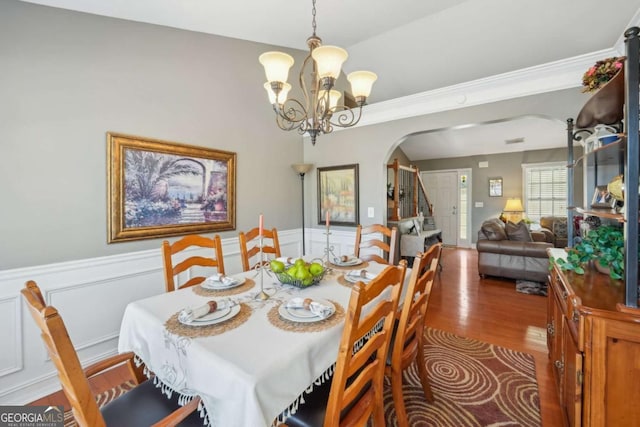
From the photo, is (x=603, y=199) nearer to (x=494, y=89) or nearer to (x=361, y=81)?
(x=494, y=89)

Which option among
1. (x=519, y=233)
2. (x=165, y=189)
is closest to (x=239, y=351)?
(x=165, y=189)

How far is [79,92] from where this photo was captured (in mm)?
2021

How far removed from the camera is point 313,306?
4.24ft

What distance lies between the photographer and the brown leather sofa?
3879 millimetres

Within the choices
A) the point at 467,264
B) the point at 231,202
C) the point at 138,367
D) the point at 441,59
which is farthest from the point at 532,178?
the point at 138,367

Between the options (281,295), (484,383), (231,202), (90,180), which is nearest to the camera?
(281,295)

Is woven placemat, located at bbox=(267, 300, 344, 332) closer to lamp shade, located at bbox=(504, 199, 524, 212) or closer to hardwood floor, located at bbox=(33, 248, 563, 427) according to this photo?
hardwood floor, located at bbox=(33, 248, 563, 427)

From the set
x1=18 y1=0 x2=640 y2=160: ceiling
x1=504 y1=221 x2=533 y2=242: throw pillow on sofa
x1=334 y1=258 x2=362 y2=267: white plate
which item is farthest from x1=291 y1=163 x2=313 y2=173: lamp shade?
x1=504 y1=221 x2=533 y2=242: throw pillow on sofa

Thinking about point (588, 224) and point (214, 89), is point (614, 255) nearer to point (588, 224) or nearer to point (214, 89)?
point (588, 224)

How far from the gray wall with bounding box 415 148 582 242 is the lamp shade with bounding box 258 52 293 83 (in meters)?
6.95

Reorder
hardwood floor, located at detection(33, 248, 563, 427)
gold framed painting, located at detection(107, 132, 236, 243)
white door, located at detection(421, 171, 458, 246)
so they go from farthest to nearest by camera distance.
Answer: white door, located at detection(421, 171, 458, 246) → gold framed painting, located at detection(107, 132, 236, 243) → hardwood floor, located at detection(33, 248, 563, 427)

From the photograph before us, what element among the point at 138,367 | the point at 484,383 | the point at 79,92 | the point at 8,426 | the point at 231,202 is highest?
the point at 79,92

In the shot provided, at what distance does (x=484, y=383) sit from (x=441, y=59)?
3054 mm

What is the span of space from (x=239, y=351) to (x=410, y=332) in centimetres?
101
